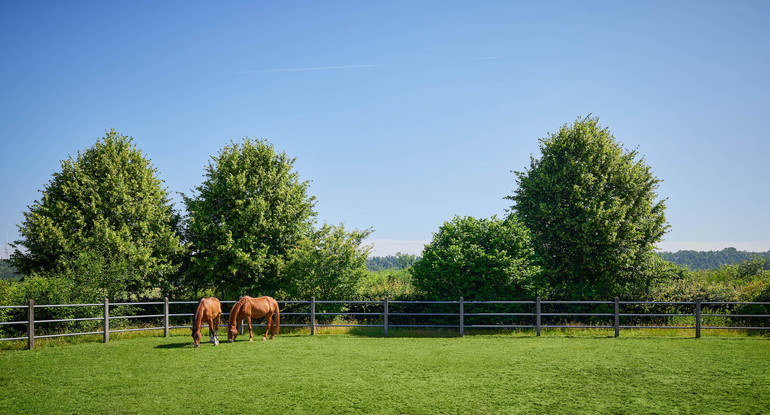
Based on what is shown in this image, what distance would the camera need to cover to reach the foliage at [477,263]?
17422 millimetres

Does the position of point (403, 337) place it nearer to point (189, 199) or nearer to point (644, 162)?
point (189, 199)

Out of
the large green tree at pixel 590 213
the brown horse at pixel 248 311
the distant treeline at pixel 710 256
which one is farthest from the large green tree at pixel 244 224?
the distant treeline at pixel 710 256

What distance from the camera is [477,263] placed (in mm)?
17594

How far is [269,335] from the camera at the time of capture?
15703 mm

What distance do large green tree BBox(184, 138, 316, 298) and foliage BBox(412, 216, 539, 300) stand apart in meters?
7.78

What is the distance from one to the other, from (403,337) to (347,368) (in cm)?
587

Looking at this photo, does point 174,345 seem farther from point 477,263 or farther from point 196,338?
point 477,263

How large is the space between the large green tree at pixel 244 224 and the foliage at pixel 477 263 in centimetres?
778

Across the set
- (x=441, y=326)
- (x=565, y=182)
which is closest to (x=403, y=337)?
(x=441, y=326)

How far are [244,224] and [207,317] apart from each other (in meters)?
9.16

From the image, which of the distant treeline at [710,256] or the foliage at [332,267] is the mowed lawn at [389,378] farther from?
the distant treeline at [710,256]

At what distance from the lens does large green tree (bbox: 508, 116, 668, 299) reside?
2116 centimetres

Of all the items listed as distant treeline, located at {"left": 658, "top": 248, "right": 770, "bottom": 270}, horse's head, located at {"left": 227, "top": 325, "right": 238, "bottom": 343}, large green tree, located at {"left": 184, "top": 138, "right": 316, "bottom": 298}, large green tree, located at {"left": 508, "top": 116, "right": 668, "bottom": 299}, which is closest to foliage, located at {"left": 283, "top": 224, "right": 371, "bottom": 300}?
large green tree, located at {"left": 184, "top": 138, "right": 316, "bottom": 298}

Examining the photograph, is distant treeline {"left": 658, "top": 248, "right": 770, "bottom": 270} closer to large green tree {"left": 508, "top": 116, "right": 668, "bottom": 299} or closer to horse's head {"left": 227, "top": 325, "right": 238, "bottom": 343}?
large green tree {"left": 508, "top": 116, "right": 668, "bottom": 299}
